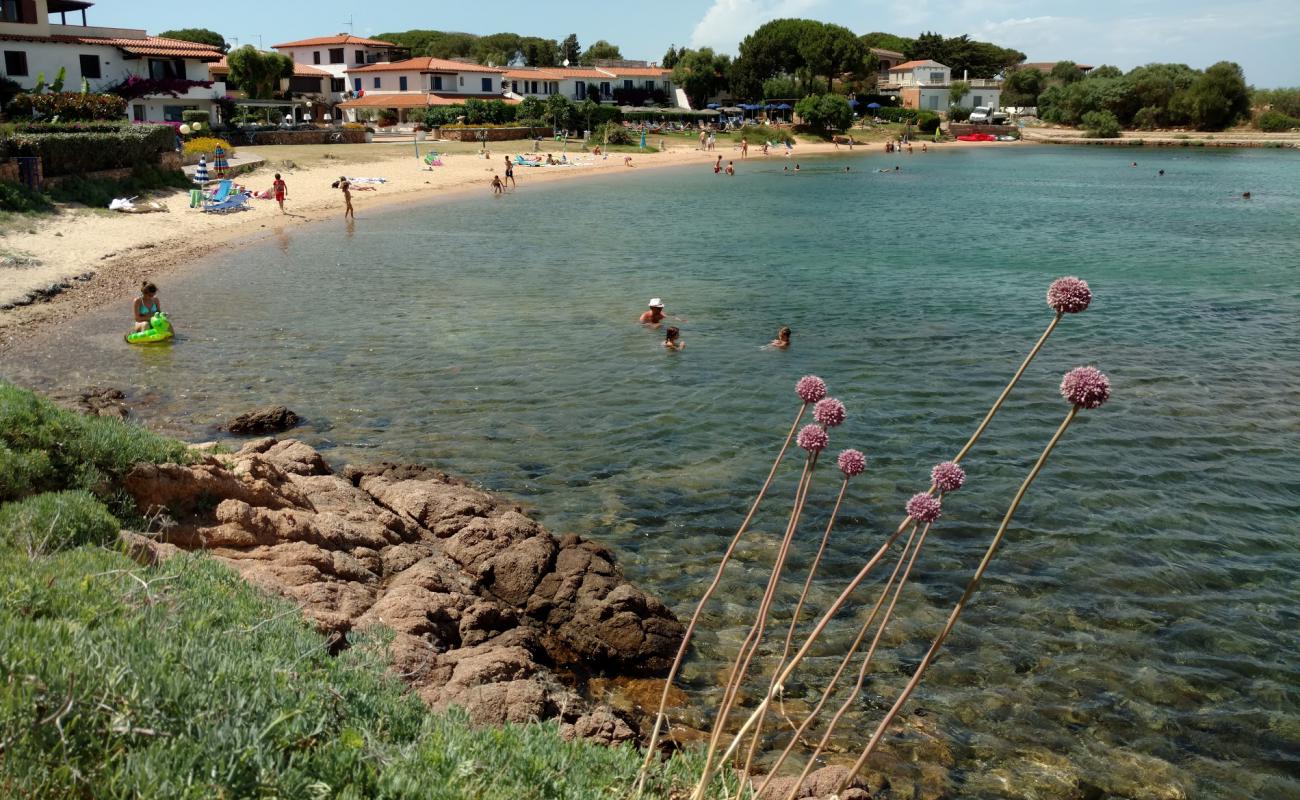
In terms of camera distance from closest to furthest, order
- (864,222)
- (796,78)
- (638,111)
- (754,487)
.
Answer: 1. (754,487)
2. (864,222)
3. (638,111)
4. (796,78)

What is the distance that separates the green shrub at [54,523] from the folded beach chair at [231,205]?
36.4 meters

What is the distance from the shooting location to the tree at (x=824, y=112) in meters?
112

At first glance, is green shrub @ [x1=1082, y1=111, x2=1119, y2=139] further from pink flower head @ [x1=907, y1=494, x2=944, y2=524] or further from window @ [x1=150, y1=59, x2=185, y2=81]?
pink flower head @ [x1=907, y1=494, x2=944, y2=524]

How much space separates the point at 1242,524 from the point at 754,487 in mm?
6601

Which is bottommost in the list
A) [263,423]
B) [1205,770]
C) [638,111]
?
[1205,770]

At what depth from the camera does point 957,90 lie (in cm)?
13962

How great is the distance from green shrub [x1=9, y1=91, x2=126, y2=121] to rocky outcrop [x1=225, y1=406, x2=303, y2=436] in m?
38.9

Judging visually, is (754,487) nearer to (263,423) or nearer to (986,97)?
(263,423)

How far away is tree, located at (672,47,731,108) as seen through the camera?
129875 millimetres

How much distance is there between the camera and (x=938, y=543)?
40.2ft

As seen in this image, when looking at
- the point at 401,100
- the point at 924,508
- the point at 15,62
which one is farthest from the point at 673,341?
the point at 401,100

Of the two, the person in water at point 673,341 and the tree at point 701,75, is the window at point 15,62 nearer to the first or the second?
the person in water at point 673,341

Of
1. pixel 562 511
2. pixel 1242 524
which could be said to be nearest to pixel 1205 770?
pixel 1242 524

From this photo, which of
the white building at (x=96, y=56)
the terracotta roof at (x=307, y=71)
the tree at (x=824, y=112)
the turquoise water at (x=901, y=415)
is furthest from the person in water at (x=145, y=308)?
the tree at (x=824, y=112)
